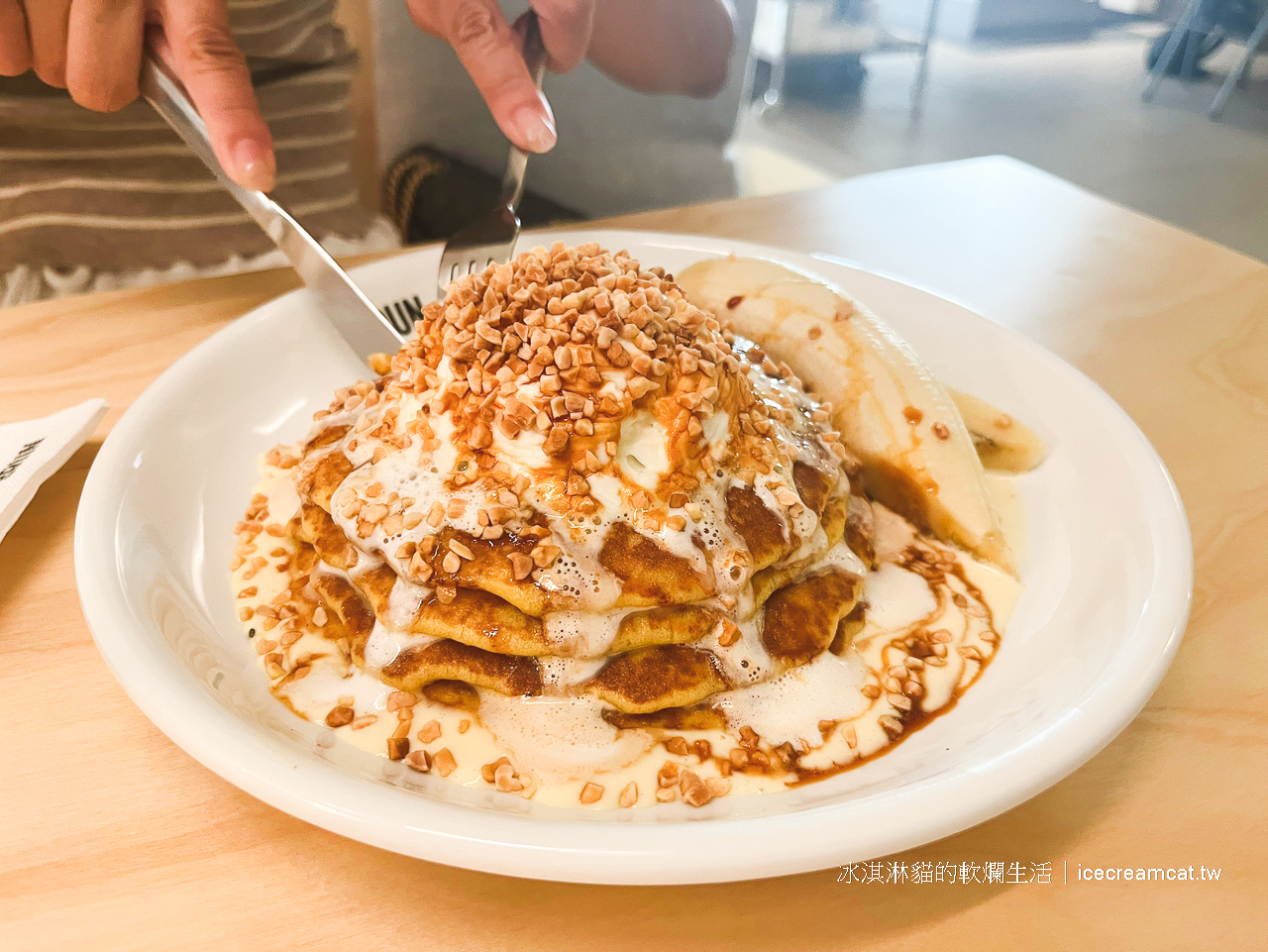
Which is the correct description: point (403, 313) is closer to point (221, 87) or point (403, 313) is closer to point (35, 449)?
point (221, 87)

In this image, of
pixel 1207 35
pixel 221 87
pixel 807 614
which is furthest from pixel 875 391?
pixel 1207 35

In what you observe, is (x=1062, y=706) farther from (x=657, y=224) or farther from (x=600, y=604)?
(x=657, y=224)

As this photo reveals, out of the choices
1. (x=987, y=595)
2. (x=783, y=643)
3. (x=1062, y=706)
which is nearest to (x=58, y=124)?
(x=783, y=643)

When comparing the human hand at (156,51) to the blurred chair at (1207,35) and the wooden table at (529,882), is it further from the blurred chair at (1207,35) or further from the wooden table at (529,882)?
the blurred chair at (1207,35)

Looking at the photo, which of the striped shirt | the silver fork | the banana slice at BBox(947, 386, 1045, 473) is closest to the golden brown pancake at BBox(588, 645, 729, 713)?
the banana slice at BBox(947, 386, 1045, 473)

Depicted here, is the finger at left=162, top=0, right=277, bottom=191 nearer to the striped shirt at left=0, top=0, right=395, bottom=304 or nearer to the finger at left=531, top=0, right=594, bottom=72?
the finger at left=531, top=0, right=594, bottom=72

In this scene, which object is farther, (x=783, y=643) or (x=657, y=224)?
(x=657, y=224)
